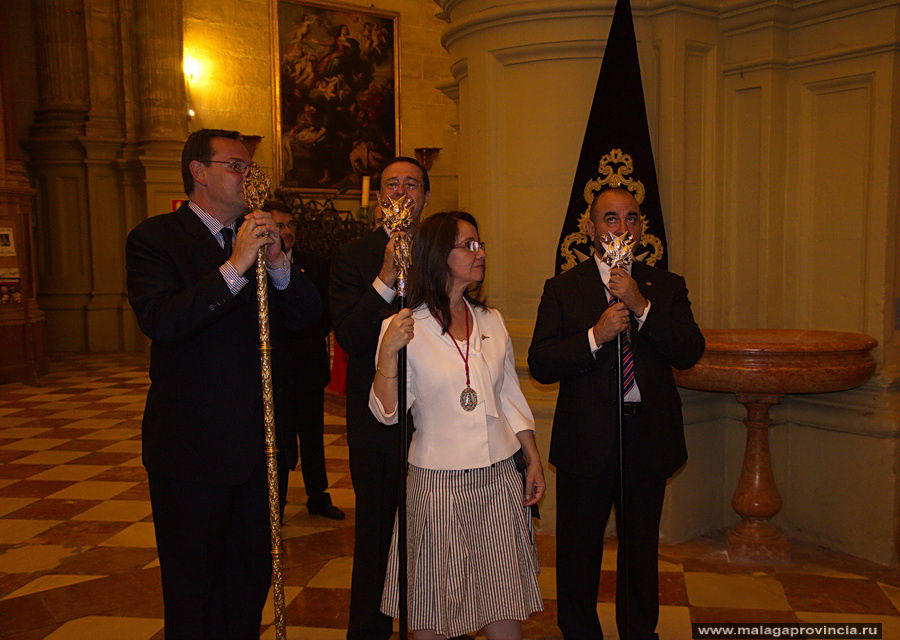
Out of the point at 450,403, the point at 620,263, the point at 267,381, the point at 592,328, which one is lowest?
the point at 450,403

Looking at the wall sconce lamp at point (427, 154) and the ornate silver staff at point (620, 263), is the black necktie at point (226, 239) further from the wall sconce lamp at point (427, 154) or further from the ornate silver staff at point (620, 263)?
the wall sconce lamp at point (427, 154)

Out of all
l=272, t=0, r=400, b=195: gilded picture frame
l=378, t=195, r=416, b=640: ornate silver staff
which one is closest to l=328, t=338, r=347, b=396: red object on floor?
l=378, t=195, r=416, b=640: ornate silver staff

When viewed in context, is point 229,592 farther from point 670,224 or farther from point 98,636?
point 670,224

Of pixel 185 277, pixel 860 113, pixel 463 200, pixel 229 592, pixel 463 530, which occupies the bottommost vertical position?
pixel 229 592

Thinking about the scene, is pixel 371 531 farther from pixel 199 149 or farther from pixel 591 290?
pixel 199 149

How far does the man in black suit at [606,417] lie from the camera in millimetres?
2926

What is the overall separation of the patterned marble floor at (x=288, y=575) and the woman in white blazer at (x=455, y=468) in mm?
937

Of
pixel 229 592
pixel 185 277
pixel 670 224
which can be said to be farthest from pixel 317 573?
pixel 670 224

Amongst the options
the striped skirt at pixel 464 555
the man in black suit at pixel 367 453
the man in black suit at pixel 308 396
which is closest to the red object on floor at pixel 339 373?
the man in black suit at pixel 308 396

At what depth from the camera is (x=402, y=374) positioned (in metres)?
2.35

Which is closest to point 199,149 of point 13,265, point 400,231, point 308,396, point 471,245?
point 400,231

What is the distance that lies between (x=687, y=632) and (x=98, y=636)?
245 cm

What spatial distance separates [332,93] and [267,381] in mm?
13452

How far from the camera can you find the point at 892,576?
394 cm
